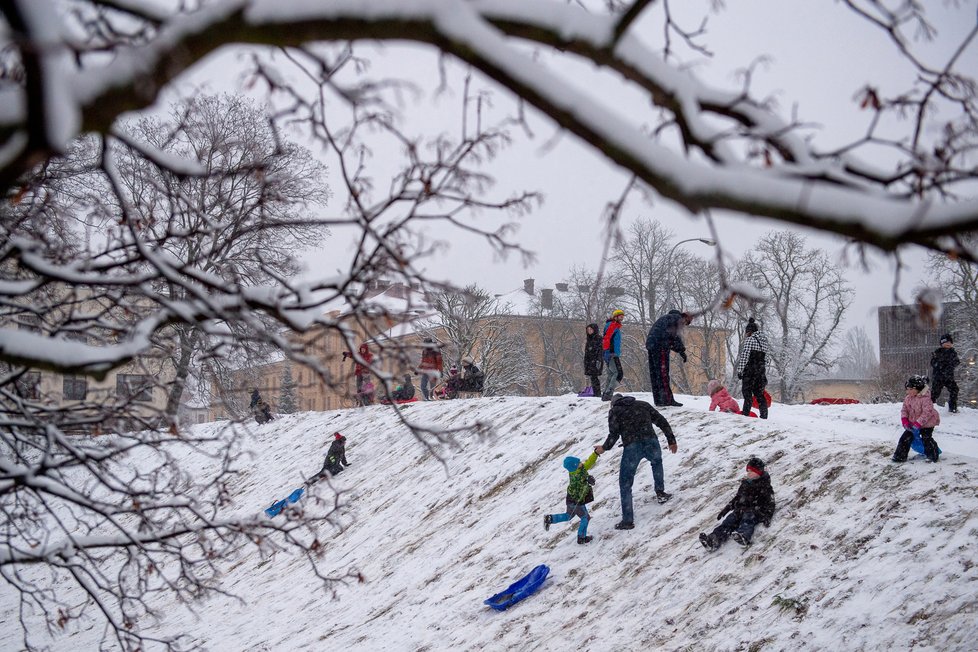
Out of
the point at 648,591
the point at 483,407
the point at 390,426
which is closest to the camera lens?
the point at 648,591

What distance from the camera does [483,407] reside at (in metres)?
17.0

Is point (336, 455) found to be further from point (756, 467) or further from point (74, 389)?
point (74, 389)

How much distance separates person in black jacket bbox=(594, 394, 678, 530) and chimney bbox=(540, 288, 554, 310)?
3793cm

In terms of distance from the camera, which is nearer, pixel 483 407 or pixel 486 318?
pixel 483 407

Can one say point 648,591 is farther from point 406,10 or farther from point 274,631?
point 406,10

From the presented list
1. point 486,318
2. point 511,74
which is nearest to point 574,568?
point 511,74

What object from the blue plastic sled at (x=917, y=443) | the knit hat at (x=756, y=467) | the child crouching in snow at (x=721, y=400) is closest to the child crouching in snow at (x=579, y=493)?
the knit hat at (x=756, y=467)

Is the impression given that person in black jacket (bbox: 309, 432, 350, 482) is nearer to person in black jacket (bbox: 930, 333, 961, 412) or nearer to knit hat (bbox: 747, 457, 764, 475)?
knit hat (bbox: 747, 457, 764, 475)

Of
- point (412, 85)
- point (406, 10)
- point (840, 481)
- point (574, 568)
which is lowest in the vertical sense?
point (574, 568)

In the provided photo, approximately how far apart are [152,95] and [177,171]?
1296 mm

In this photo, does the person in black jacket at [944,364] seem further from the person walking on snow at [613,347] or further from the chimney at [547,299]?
the chimney at [547,299]

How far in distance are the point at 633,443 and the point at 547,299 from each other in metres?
38.8

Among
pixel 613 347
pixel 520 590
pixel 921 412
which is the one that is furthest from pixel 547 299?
pixel 921 412

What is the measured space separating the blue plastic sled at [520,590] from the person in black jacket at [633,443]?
46.9 inches
